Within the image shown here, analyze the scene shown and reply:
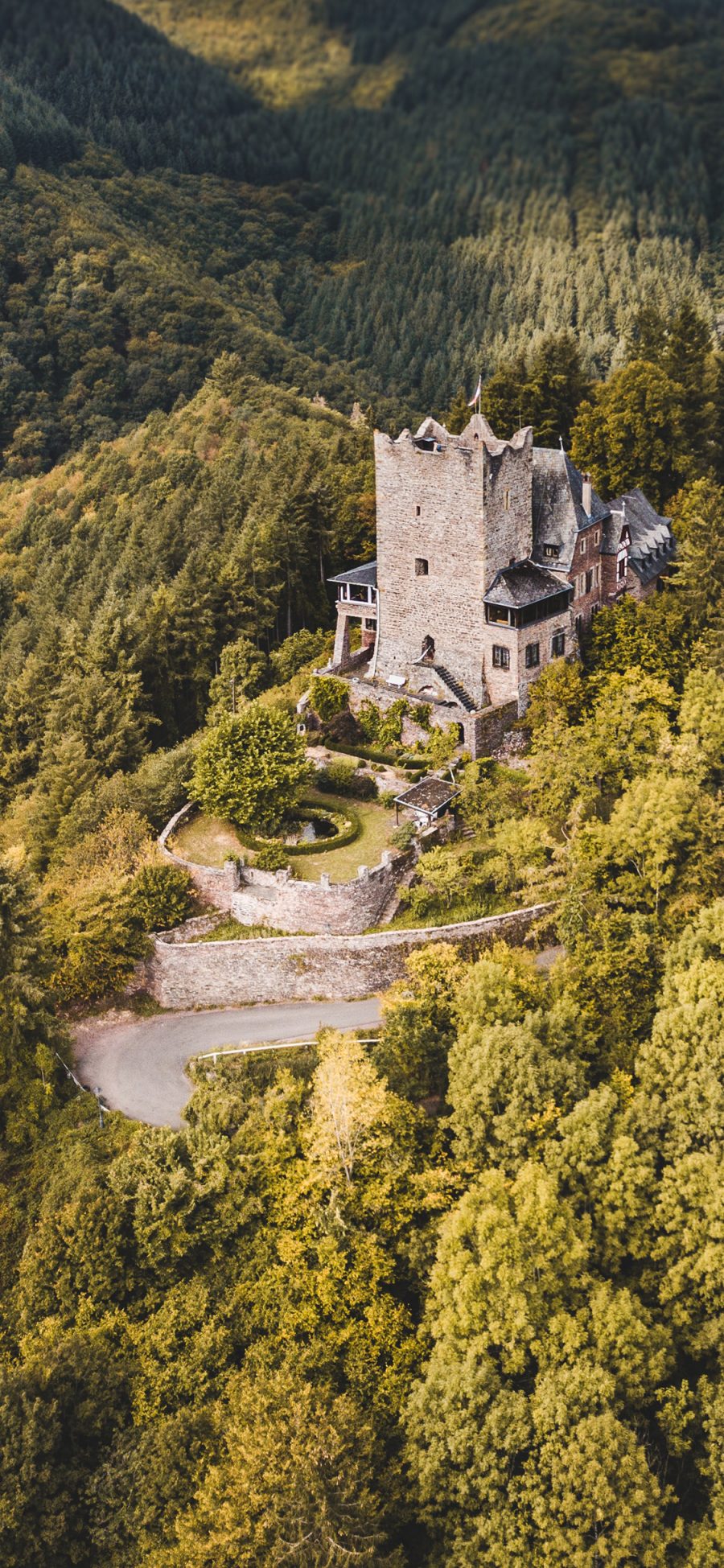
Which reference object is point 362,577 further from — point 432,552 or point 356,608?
point 432,552

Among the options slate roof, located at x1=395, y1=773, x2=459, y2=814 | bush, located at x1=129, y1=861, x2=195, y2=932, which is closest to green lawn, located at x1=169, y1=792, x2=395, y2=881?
slate roof, located at x1=395, y1=773, x2=459, y2=814

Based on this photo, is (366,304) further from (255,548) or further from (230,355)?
(255,548)

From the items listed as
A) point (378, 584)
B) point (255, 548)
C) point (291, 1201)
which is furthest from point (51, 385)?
point (291, 1201)

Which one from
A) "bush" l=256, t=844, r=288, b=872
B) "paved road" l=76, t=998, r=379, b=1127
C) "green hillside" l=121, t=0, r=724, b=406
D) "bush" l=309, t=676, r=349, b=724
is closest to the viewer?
"paved road" l=76, t=998, r=379, b=1127

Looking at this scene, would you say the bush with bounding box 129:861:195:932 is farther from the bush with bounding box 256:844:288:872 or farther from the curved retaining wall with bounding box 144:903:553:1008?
the bush with bounding box 256:844:288:872

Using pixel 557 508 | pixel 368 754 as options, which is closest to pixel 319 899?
pixel 368 754

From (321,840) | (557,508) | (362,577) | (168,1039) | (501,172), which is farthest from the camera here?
(501,172)
